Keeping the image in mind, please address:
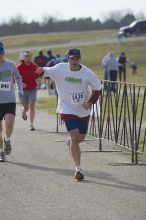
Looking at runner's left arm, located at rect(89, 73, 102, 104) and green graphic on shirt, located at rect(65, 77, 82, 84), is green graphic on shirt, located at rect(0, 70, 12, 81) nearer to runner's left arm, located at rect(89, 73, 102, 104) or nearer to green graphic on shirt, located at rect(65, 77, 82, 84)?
green graphic on shirt, located at rect(65, 77, 82, 84)

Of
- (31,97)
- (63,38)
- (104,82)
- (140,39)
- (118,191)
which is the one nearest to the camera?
(118,191)

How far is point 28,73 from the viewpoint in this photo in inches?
681

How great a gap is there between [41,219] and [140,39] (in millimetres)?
75814

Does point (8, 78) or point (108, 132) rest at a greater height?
point (8, 78)

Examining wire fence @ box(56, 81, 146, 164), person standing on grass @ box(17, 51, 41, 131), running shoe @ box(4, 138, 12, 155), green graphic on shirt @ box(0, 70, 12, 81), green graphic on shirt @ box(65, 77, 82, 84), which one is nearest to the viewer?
green graphic on shirt @ box(65, 77, 82, 84)

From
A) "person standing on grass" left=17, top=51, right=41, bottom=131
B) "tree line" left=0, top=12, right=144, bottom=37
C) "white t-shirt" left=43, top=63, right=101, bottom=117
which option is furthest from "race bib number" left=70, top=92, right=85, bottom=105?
"tree line" left=0, top=12, right=144, bottom=37

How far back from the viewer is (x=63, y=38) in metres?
95.6

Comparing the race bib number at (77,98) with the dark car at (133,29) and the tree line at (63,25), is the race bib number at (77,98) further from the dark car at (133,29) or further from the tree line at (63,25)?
the tree line at (63,25)

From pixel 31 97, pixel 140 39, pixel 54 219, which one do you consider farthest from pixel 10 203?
pixel 140 39

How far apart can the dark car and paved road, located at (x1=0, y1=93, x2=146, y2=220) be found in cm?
7606

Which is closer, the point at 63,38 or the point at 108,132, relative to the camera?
the point at 108,132

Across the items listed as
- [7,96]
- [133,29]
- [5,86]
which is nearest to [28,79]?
[7,96]

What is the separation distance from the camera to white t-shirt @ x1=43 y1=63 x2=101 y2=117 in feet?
35.1

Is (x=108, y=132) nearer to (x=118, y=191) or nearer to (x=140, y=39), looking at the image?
(x=118, y=191)
